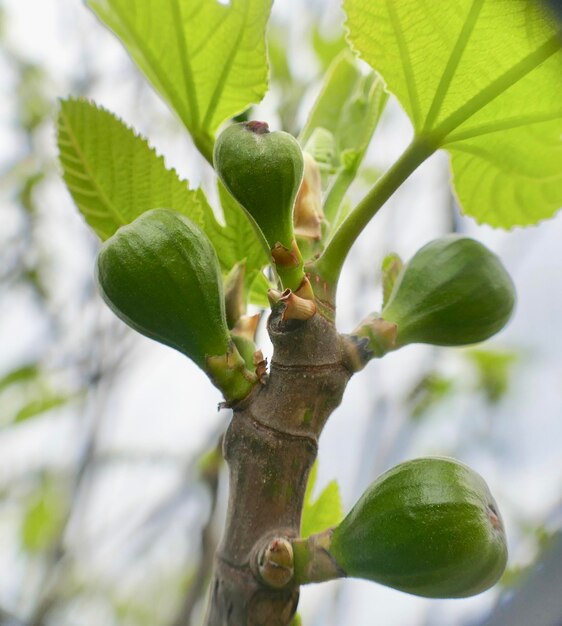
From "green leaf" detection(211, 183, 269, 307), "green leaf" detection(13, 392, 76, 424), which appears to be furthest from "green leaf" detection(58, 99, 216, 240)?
"green leaf" detection(13, 392, 76, 424)

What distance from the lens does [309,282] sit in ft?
2.34

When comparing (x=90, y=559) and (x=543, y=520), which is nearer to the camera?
(x=543, y=520)

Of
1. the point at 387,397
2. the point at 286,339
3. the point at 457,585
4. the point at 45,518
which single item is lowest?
the point at 457,585

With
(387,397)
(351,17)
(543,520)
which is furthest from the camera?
(387,397)

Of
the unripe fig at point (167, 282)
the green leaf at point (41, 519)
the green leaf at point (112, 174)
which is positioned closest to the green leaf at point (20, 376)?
the green leaf at point (41, 519)

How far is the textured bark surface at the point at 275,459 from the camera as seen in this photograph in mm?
658

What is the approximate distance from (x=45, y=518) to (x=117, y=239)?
7.23 ft

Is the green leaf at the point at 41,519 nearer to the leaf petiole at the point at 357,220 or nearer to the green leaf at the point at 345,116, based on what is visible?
the green leaf at the point at 345,116

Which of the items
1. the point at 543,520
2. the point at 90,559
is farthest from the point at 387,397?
the point at 90,559

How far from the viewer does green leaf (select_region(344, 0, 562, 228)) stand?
71 centimetres

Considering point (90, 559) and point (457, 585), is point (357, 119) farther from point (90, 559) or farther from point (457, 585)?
point (90, 559)

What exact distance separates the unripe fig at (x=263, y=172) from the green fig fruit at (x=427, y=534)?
232 millimetres

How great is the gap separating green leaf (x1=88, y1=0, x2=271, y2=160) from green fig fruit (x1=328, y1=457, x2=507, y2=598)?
0.44 meters

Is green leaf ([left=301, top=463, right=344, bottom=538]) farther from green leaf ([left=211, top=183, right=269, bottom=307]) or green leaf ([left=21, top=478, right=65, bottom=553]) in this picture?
green leaf ([left=21, top=478, right=65, bottom=553])
